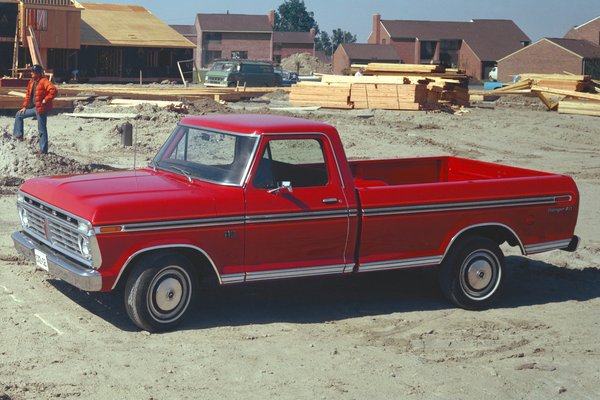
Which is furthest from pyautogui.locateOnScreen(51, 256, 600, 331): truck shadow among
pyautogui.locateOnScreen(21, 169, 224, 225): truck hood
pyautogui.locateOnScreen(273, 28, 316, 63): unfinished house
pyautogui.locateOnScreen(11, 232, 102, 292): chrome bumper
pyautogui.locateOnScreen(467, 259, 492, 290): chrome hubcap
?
pyautogui.locateOnScreen(273, 28, 316, 63): unfinished house

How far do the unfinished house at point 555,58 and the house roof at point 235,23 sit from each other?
94.1ft

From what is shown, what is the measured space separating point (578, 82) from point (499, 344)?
3340cm

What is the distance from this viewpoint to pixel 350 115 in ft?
97.9

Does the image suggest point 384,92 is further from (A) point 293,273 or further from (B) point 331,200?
(A) point 293,273

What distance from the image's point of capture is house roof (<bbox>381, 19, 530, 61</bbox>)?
95562 millimetres

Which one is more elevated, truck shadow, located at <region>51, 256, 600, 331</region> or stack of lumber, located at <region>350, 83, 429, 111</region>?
stack of lumber, located at <region>350, 83, 429, 111</region>

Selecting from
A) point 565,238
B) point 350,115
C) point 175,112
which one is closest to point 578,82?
point 350,115

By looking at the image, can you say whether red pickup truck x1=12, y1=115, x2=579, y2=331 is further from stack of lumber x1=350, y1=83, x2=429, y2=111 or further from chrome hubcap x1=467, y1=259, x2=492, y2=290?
stack of lumber x1=350, y1=83, x2=429, y2=111

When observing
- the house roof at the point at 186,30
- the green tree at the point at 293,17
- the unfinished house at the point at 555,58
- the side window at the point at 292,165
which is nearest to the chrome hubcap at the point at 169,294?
the side window at the point at 292,165

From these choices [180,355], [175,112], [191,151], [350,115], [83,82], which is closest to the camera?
[180,355]

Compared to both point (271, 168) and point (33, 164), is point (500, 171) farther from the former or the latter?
point (33, 164)

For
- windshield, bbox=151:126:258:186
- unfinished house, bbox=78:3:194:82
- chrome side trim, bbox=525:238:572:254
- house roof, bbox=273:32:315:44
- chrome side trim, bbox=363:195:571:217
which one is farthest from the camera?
house roof, bbox=273:32:315:44

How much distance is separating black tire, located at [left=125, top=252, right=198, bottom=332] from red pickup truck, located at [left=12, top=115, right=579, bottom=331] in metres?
0.01

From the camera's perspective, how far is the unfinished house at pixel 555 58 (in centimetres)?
7950
